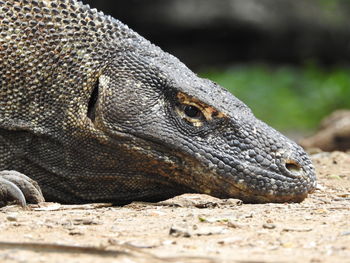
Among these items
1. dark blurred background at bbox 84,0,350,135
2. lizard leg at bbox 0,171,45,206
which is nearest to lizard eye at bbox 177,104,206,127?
lizard leg at bbox 0,171,45,206

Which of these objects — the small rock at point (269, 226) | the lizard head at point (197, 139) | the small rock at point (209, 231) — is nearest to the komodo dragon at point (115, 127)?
the lizard head at point (197, 139)

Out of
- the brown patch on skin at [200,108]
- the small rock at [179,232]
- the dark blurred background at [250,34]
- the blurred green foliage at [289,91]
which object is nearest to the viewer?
the small rock at [179,232]

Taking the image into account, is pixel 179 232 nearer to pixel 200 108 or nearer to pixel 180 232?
pixel 180 232

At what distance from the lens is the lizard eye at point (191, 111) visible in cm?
566

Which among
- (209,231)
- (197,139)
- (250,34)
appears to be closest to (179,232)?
(209,231)

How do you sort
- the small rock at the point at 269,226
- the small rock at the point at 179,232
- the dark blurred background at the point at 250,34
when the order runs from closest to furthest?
the small rock at the point at 179,232 < the small rock at the point at 269,226 < the dark blurred background at the point at 250,34

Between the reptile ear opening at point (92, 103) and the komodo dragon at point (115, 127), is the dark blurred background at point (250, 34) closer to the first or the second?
the komodo dragon at point (115, 127)

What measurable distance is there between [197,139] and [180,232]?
50.5 inches

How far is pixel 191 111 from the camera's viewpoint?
18.6ft

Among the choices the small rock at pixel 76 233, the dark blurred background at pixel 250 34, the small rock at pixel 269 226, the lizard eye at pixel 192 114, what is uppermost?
the dark blurred background at pixel 250 34

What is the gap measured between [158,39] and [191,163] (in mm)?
17550

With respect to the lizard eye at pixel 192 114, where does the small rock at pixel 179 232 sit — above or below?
below

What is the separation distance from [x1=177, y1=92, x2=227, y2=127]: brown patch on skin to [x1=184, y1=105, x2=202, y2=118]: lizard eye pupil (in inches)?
0.9

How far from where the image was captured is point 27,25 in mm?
6066
